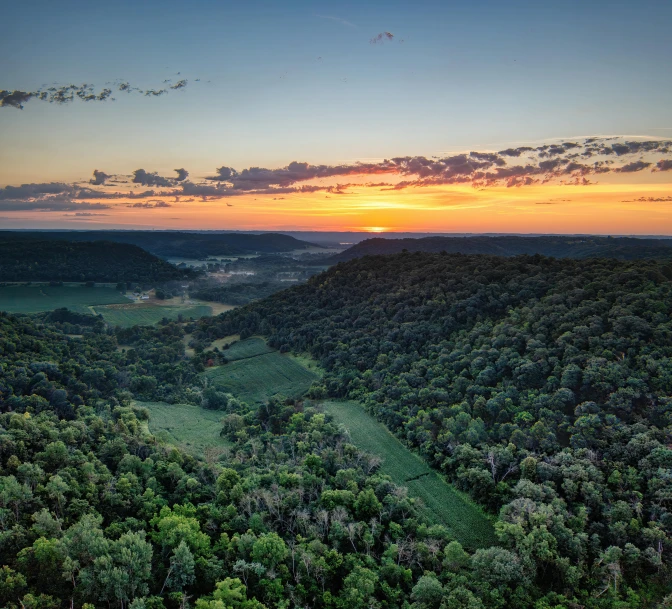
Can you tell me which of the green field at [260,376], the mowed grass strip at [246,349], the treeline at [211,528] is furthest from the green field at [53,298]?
the treeline at [211,528]

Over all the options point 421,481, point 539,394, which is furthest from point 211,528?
point 539,394

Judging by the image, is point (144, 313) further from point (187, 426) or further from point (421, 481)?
point (421, 481)

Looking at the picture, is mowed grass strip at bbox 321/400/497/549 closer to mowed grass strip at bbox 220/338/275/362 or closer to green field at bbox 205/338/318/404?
Answer: green field at bbox 205/338/318/404

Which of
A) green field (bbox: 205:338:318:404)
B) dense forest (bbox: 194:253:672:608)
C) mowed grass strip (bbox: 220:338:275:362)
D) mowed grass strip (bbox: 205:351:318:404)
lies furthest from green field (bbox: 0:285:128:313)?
dense forest (bbox: 194:253:672:608)

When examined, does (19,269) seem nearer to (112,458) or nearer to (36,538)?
(112,458)

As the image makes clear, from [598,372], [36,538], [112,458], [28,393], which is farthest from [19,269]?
[598,372]
